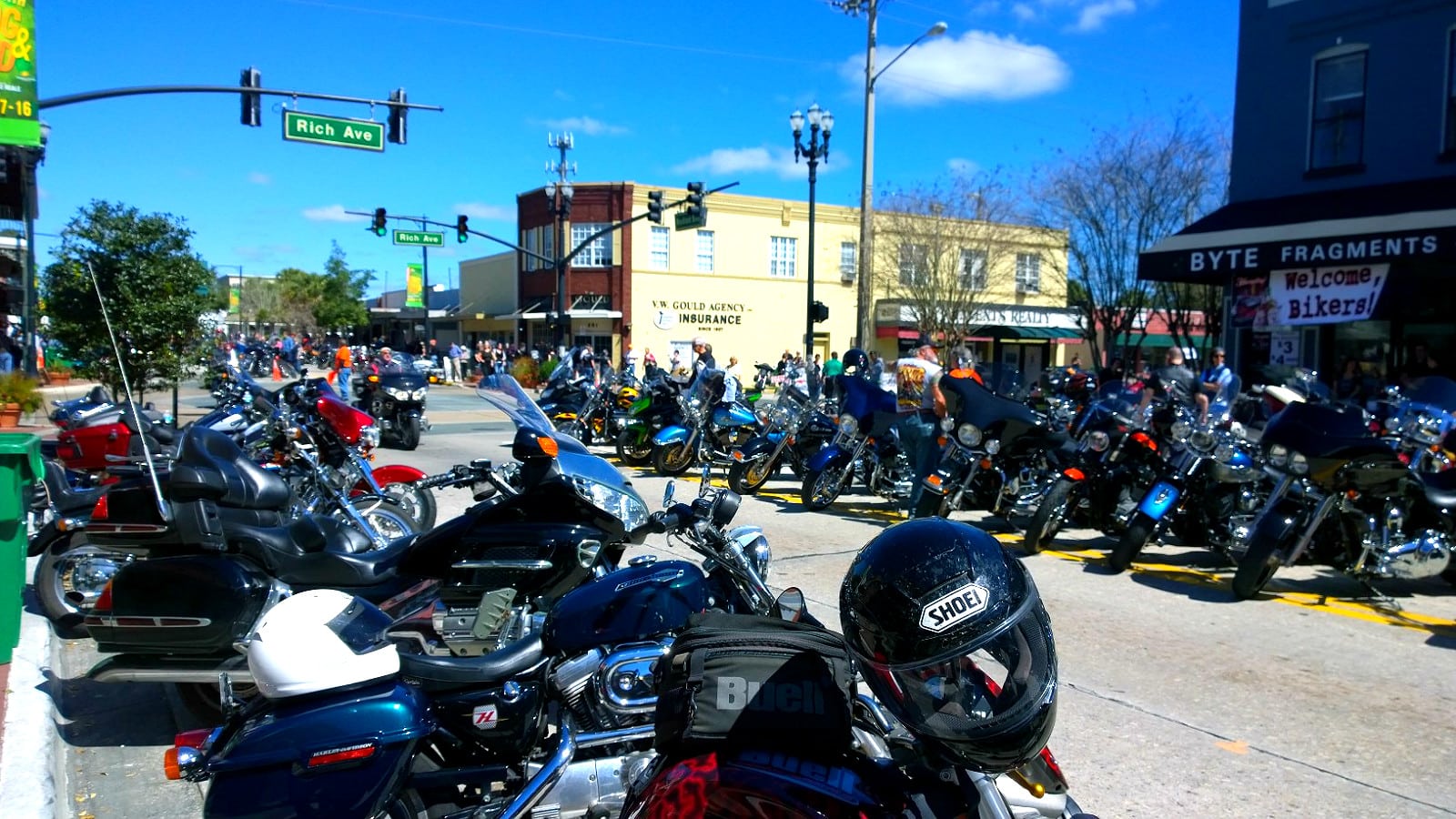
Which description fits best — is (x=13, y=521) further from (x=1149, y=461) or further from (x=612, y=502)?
(x=1149, y=461)

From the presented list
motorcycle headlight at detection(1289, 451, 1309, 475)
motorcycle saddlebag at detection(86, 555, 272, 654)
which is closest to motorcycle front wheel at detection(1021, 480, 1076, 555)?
motorcycle headlight at detection(1289, 451, 1309, 475)

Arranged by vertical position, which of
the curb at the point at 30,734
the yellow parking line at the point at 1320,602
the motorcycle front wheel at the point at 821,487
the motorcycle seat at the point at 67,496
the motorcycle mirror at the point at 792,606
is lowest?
the yellow parking line at the point at 1320,602

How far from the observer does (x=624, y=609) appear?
339 cm

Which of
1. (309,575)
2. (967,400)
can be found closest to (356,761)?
(309,575)

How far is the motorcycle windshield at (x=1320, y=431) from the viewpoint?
6.57m

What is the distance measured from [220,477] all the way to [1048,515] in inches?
242

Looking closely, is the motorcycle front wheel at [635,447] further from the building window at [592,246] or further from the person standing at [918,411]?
the building window at [592,246]

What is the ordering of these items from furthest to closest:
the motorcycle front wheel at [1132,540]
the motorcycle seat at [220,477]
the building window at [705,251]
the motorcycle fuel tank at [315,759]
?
the building window at [705,251] < the motorcycle front wheel at [1132,540] < the motorcycle seat at [220,477] < the motorcycle fuel tank at [315,759]

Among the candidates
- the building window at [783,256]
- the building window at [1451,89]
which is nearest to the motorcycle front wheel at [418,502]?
the building window at [1451,89]

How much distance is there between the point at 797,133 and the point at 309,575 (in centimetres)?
2419

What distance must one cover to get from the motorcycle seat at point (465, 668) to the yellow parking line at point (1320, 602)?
3595 millimetres

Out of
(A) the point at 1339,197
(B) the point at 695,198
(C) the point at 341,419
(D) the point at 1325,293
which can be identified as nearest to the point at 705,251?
(B) the point at 695,198

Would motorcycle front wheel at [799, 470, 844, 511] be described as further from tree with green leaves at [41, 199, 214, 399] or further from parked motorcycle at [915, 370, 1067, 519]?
tree with green leaves at [41, 199, 214, 399]

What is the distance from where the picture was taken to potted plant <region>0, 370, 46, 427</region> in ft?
41.8
